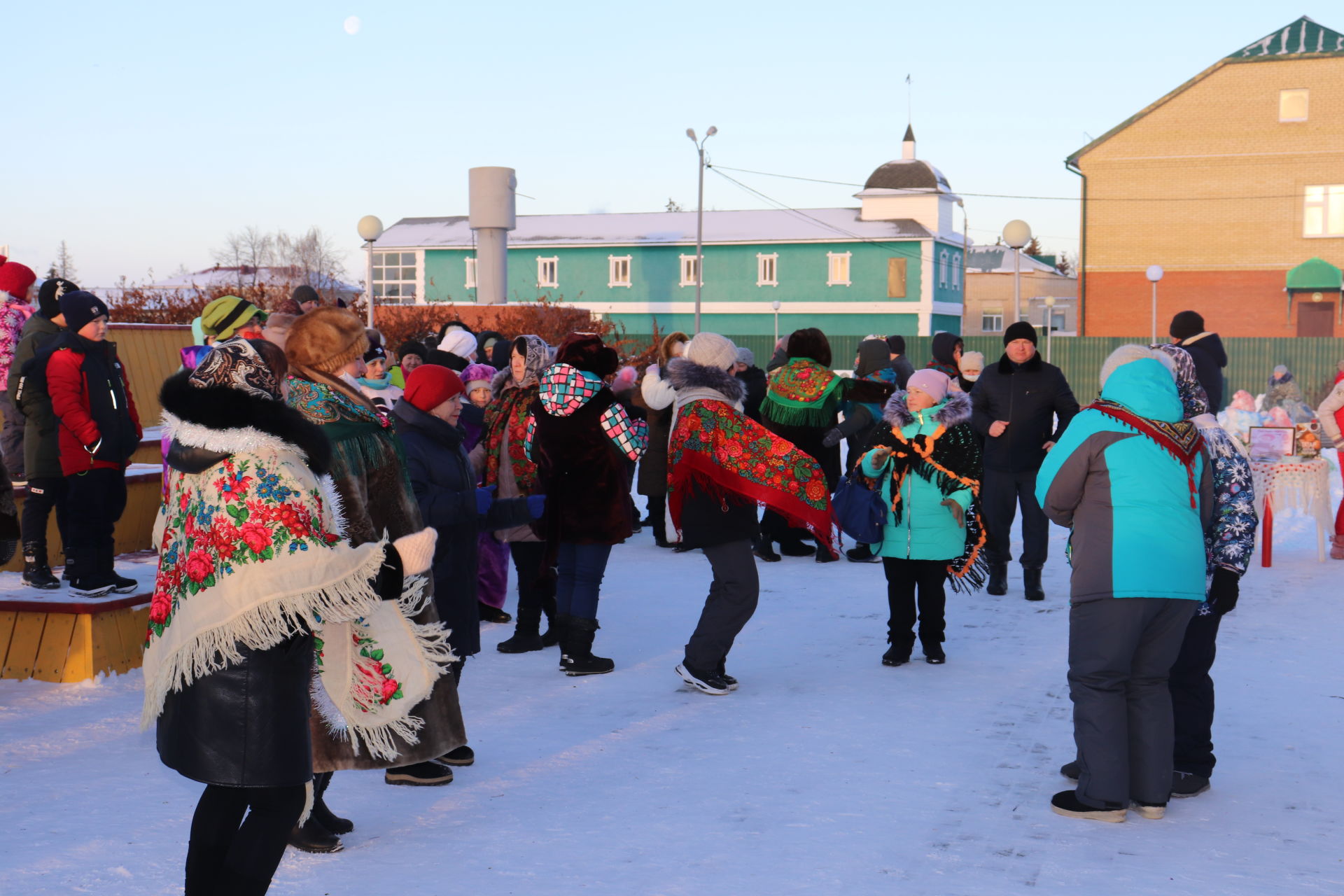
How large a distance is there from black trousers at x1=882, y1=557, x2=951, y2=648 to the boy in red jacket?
4.45 metres

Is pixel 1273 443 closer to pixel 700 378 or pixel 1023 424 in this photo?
pixel 1023 424

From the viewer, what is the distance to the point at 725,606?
643 centimetres

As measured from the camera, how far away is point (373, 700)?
11.7 feet

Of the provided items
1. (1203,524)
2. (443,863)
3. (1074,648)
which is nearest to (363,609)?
(443,863)

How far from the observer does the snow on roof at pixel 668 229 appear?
50.7m

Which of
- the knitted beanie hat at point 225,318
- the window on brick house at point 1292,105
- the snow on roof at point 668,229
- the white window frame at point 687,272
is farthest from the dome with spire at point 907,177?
the knitted beanie hat at point 225,318

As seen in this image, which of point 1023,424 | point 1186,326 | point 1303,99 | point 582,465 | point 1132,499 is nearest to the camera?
point 1132,499

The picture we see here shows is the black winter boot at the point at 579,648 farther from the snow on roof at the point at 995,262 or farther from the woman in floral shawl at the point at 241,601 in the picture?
the snow on roof at the point at 995,262

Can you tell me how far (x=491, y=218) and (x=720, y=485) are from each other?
3545 cm

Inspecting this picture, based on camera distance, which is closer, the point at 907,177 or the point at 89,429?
the point at 89,429

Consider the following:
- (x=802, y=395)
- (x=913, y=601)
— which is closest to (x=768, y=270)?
(x=802, y=395)

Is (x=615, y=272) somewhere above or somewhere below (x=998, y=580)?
above

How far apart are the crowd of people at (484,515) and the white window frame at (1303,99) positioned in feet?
108

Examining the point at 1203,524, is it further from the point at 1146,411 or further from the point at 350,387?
the point at 350,387
